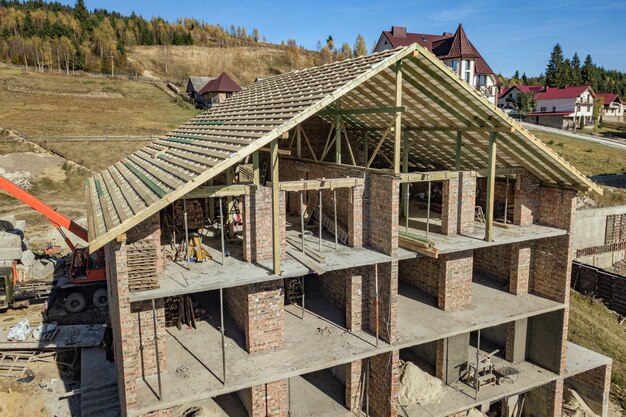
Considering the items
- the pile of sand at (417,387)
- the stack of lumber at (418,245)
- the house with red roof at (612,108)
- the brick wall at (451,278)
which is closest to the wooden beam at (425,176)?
the stack of lumber at (418,245)

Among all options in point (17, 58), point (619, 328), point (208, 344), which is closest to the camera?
point (208, 344)

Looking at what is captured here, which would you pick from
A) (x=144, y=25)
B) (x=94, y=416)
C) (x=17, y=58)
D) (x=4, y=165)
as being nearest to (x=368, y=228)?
(x=94, y=416)

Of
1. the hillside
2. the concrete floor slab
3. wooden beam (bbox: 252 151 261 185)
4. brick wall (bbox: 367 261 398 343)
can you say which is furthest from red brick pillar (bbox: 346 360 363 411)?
the hillside

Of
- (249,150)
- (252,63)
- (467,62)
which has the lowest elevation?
(249,150)

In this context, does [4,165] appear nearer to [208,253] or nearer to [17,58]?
[208,253]

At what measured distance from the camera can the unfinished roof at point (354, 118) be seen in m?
10.7

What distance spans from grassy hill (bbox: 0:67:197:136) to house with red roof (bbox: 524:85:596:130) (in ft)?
166

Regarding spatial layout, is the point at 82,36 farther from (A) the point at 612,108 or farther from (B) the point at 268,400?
(B) the point at 268,400

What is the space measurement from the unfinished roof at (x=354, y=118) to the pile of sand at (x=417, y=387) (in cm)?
746

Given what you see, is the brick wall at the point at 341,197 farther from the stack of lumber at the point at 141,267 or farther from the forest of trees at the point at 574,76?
the forest of trees at the point at 574,76

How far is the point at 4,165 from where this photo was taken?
1417 inches

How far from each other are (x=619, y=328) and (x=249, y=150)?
2236 centimetres

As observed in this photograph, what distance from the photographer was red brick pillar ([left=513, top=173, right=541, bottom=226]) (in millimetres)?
16422

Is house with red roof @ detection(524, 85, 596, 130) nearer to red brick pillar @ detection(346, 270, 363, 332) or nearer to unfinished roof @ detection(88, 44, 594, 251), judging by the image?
unfinished roof @ detection(88, 44, 594, 251)
